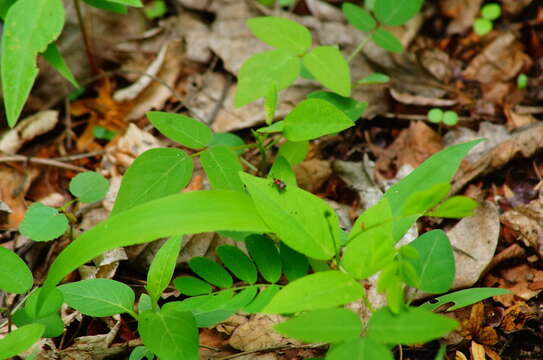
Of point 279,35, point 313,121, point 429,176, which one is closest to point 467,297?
point 429,176

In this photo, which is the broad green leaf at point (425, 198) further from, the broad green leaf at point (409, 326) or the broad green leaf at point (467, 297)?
the broad green leaf at point (467, 297)

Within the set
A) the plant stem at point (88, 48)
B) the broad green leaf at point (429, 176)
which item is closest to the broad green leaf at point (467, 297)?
the broad green leaf at point (429, 176)

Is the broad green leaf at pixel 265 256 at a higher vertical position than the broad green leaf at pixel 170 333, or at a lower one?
higher

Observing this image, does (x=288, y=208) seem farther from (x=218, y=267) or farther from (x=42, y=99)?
(x=42, y=99)

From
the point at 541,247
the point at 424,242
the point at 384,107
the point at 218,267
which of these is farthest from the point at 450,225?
the point at 218,267

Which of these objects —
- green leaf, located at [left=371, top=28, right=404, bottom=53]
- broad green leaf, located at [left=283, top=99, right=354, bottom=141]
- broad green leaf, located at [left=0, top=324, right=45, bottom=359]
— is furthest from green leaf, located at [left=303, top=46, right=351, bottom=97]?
broad green leaf, located at [left=0, top=324, right=45, bottom=359]

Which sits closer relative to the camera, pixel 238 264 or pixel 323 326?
pixel 323 326

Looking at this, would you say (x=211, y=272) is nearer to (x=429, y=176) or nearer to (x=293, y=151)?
(x=293, y=151)
